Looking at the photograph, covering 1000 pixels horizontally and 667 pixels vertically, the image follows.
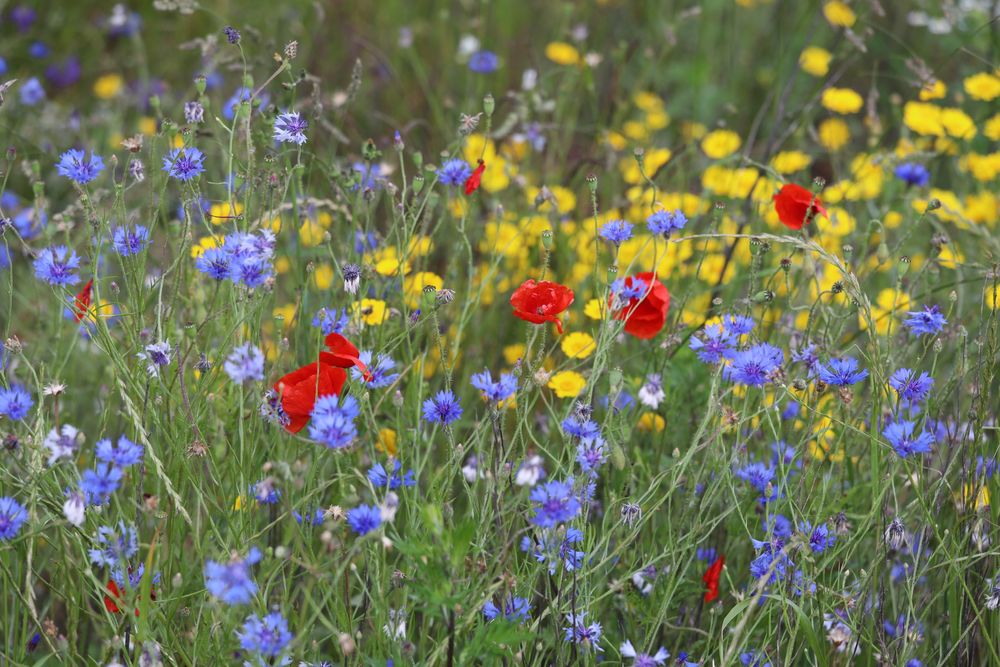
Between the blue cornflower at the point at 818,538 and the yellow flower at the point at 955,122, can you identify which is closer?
the blue cornflower at the point at 818,538

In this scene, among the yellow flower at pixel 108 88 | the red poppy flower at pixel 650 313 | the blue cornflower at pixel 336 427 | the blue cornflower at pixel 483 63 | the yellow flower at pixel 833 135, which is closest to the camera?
the blue cornflower at pixel 336 427

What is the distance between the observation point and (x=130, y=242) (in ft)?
5.29

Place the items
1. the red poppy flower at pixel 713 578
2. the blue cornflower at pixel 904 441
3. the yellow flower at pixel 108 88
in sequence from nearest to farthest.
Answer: the blue cornflower at pixel 904 441 < the red poppy flower at pixel 713 578 < the yellow flower at pixel 108 88

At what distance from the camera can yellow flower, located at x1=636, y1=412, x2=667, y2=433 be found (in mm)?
2000

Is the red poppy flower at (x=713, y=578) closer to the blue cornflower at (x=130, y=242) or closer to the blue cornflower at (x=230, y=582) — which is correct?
the blue cornflower at (x=230, y=582)

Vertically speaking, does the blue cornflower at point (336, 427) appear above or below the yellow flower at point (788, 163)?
below

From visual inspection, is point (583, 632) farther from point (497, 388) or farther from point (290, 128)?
point (290, 128)

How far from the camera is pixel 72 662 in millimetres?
1420

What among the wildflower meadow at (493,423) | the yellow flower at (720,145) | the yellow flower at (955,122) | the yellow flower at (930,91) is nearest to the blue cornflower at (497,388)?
the wildflower meadow at (493,423)

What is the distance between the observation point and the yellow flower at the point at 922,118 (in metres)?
2.84

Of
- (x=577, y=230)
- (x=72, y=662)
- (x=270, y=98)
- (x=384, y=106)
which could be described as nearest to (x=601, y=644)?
(x=72, y=662)

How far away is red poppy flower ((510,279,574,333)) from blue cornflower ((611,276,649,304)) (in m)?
0.07

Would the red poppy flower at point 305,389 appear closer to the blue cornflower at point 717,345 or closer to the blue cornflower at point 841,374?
the blue cornflower at point 717,345

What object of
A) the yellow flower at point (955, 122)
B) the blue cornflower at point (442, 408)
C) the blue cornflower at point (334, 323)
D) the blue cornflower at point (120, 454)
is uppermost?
the yellow flower at point (955, 122)
